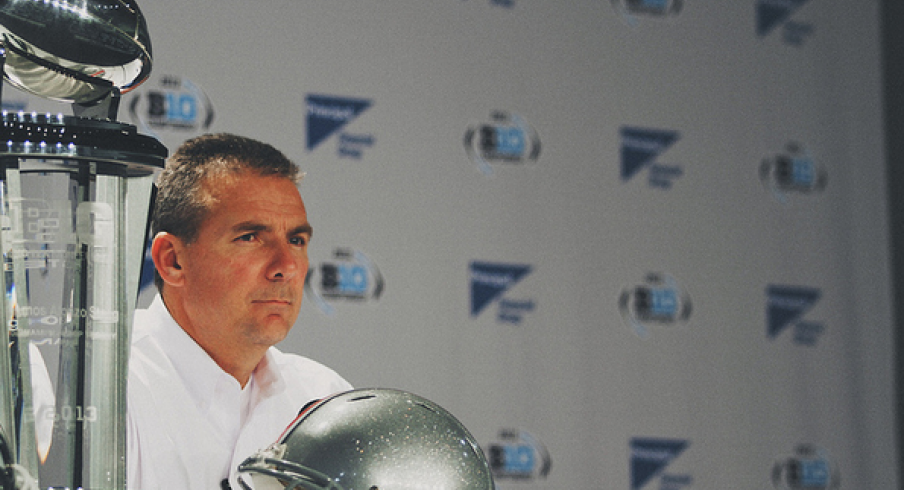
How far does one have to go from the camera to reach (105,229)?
765 mm

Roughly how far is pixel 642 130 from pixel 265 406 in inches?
107

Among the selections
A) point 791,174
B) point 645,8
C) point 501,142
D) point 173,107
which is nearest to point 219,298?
point 173,107

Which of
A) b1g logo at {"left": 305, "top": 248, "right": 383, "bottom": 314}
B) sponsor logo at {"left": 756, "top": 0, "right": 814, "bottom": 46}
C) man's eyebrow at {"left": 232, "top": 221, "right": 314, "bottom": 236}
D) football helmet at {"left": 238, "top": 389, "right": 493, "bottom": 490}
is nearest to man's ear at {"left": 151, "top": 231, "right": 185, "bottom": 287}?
man's eyebrow at {"left": 232, "top": 221, "right": 314, "bottom": 236}

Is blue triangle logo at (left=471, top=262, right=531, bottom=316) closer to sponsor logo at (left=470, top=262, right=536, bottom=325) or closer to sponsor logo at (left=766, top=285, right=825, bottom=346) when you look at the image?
sponsor logo at (left=470, top=262, right=536, bottom=325)

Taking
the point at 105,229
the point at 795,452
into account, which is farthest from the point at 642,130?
the point at 105,229

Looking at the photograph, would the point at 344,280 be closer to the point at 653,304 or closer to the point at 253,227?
the point at 653,304

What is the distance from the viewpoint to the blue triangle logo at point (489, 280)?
3.54m

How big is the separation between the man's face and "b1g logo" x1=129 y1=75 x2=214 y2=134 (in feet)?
5.94

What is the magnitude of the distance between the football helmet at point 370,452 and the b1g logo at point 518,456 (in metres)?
2.67

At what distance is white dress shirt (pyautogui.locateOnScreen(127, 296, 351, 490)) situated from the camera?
4.27ft

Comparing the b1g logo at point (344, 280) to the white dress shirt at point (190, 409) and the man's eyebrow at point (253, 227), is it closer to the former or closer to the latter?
the white dress shirt at point (190, 409)

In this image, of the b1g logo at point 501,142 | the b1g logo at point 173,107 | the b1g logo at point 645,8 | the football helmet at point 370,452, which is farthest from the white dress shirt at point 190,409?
the b1g logo at point 645,8

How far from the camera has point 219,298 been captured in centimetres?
142

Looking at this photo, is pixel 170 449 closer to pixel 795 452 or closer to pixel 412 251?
pixel 412 251
